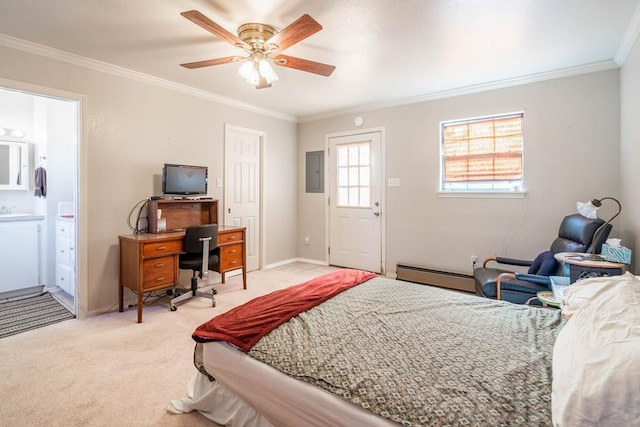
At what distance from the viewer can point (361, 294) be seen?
2.12m

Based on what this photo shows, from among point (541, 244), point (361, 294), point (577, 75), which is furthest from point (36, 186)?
point (577, 75)

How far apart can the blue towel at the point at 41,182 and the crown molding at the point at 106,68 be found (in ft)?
5.63

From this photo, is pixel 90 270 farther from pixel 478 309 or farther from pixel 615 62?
pixel 615 62

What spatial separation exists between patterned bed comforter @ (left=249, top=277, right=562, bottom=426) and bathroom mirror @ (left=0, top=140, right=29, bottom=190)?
14.9ft

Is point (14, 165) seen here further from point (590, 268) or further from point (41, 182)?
point (590, 268)

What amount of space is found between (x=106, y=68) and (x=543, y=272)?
15.0ft

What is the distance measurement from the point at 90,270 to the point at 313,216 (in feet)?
10.5

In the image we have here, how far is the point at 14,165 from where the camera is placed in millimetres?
4066

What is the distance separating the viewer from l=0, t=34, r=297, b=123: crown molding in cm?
269

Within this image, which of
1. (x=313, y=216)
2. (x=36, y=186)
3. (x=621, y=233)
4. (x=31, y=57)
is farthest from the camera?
(x=313, y=216)

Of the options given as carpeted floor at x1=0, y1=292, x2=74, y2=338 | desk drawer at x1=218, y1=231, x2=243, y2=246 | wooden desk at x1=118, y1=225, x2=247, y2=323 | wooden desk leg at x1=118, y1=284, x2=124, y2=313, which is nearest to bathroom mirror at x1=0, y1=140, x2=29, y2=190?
carpeted floor at x1=0, y1=292, x2=74, y2=338

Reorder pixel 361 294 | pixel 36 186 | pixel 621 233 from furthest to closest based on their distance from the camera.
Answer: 1. pixel 36 186
2. pixel 621 233
3. pixel 361 294

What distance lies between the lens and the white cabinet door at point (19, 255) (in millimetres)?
3590

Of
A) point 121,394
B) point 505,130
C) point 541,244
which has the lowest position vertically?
point 121,394
